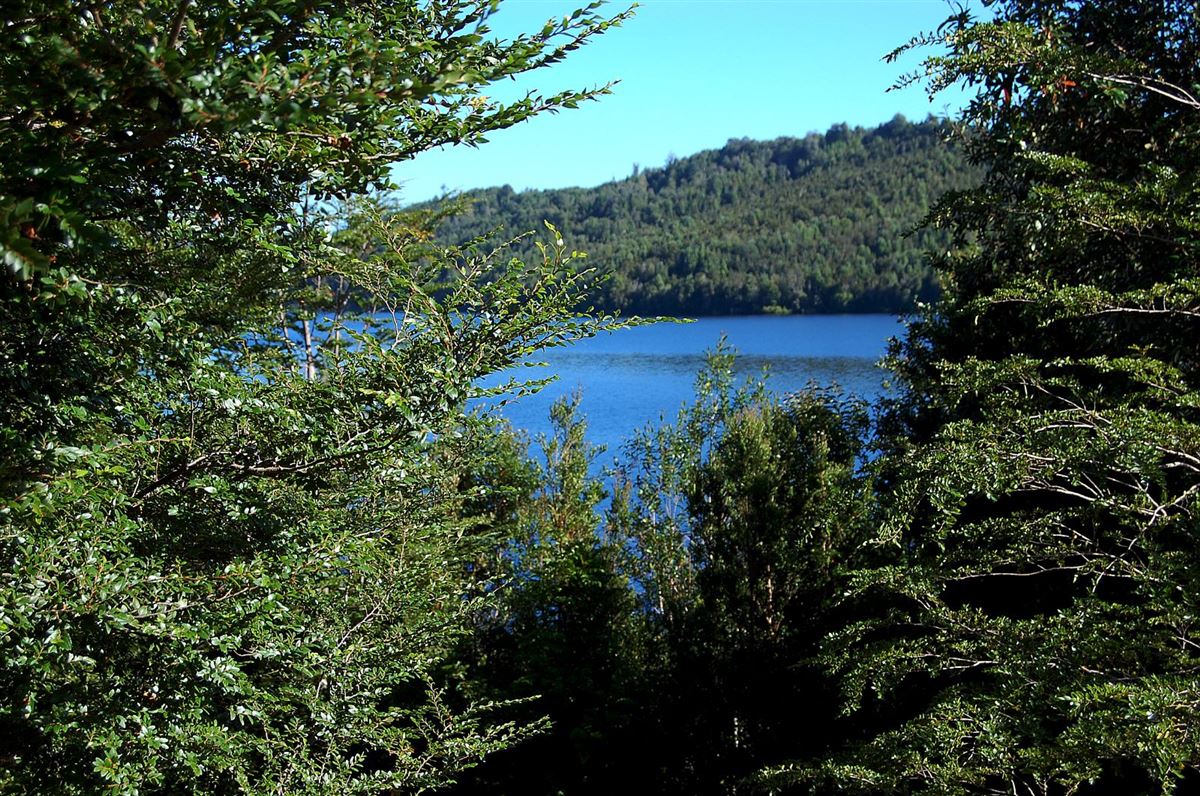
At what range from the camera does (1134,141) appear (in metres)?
6.98

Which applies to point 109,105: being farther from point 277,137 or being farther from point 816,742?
point 816,742

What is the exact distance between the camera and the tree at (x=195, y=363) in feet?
7.59

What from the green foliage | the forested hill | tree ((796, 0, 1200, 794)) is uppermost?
the forested hill

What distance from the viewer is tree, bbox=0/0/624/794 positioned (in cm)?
231

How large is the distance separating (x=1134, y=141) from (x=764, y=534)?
4.72 m

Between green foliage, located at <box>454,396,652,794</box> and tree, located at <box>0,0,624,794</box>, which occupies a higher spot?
tree, located at <box>0,0,624,794</box>

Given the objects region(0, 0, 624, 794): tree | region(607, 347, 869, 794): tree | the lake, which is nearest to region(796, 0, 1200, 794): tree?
region(607, 347, 869, 794): tree

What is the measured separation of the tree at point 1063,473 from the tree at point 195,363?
2742mm

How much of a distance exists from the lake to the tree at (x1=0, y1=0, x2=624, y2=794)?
1100 centimetres

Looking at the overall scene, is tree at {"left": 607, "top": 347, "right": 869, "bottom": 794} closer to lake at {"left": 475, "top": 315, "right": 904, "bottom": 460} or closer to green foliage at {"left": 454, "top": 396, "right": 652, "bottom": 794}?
green foliage at {"left": 454, "top": 396, "right": 652, "bottom": 794}

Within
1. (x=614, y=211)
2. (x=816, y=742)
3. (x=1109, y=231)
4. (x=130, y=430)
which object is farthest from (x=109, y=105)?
(x=614, y=211)

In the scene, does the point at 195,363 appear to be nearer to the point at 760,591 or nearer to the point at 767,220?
the point at 760,591

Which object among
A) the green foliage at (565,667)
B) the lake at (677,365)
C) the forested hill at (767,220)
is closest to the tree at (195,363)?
the green foliage at (565,667)

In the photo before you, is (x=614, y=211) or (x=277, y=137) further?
(x=614, y=211)
